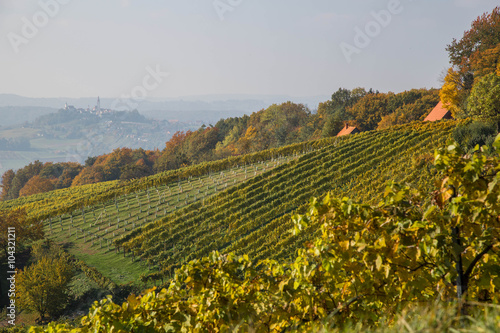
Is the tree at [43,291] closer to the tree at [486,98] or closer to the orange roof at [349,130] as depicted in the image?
the tree at [486,98]

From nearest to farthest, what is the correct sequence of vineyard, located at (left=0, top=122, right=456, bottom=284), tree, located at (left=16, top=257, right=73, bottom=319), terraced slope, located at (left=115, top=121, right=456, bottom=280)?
tree, located at (left=16, top=257, right=73, bottom=319) → terraced slope, located at (left=115, top=121, right=456, bottom=280) → vineyard, located at (left=0, top=122, right=456, bottom=284)

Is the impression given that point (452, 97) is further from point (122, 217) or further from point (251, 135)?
point (251, 135)

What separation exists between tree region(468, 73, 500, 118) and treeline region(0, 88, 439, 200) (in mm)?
23141

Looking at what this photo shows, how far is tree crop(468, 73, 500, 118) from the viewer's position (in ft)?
78.4

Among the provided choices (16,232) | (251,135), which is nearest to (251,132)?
(251,135)

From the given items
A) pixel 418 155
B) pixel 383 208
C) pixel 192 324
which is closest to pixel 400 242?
pixel 383 208

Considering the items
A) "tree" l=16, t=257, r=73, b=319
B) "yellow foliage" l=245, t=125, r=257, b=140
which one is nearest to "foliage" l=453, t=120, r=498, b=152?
"tree" l=16, t=257, r=73, b=319

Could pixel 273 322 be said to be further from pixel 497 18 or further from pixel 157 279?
pixel 497 18

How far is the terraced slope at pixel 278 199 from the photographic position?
20938mm

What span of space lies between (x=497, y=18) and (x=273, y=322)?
46.5 meters

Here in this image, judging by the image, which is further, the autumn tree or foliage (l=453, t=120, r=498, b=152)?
the autumn tree

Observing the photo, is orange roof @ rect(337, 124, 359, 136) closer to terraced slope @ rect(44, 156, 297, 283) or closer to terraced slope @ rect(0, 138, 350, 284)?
terraced slope @ rect(0, 138, 350, 284)

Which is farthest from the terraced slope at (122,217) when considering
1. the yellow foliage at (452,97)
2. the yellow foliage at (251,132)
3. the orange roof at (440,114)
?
the yellow foliage at (251,132)

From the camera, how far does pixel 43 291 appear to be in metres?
16.9
